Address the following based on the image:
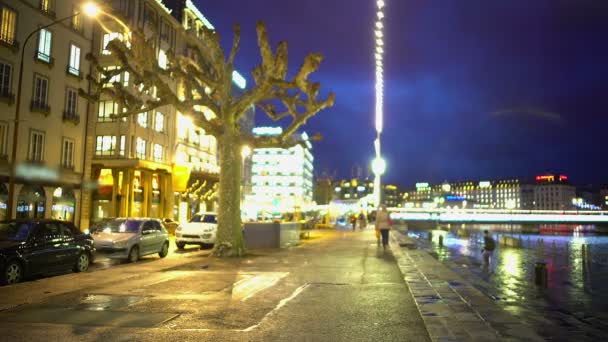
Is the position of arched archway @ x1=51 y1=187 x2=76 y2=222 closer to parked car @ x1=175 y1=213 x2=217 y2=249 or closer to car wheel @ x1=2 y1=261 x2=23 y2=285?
parked car @ x1=175 y1=213 x2=217 y2=249

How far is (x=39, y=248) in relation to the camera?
12.5 meters

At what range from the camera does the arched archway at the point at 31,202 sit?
28.7 m

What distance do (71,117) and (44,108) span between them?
2522 millimetres

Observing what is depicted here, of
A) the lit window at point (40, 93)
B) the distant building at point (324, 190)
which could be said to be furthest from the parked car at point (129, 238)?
the distant building at point (324, 190)

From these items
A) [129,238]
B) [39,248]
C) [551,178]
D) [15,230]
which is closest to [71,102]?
[129,238]

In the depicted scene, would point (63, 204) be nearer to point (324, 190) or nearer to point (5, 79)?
point (5, 79)

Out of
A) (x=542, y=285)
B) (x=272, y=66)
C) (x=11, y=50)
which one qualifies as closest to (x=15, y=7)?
(x=11, y=50)

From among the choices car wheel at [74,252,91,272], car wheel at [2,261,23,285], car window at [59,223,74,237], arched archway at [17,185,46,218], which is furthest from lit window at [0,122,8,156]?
car wheel at [2,261,23,285]

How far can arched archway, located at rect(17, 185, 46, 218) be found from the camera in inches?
1129

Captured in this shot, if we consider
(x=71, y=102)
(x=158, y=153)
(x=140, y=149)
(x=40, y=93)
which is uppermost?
(x=71, y=102)

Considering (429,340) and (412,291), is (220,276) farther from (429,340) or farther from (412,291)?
(429,340)

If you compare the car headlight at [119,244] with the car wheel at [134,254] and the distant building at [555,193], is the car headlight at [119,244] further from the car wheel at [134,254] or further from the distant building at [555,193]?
the distant building at [555,193]

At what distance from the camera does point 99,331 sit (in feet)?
21.6

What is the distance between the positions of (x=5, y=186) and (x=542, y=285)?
26.8 meters
